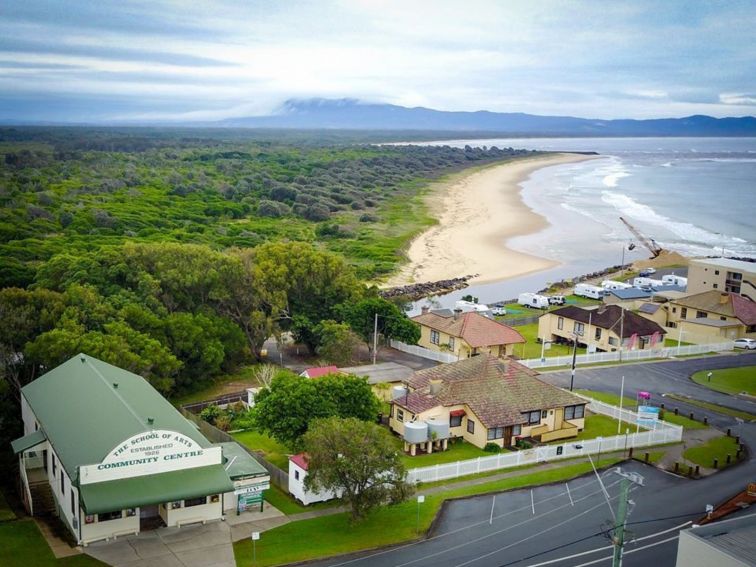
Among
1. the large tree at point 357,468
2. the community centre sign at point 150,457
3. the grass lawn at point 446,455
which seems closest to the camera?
the community centre sign at point 150,457

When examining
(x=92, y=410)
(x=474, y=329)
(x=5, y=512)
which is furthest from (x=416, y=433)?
(x=474, y=329)

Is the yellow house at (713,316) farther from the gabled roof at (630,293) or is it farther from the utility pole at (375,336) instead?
the utility pole at (375,336)

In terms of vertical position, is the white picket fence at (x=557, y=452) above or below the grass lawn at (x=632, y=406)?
above

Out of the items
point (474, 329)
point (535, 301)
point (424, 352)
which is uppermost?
point (474, 329)

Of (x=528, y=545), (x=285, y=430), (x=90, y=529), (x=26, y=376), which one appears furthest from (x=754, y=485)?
(x=26, y=376)

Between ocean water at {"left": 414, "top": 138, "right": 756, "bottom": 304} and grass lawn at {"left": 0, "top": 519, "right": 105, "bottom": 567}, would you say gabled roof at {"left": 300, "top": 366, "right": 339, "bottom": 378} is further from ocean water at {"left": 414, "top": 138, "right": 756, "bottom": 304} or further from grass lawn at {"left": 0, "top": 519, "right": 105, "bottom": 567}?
ocean water at {"left": 414, "top": 138, "right": 756, "bottom": 304}

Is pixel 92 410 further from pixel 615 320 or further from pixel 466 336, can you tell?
pixel 615 320

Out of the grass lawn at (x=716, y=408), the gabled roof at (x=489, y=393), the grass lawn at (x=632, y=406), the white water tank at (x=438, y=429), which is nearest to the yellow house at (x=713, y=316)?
the grass lawn at (x=716, y=408)
